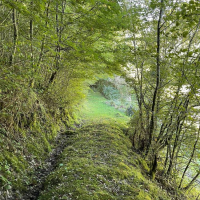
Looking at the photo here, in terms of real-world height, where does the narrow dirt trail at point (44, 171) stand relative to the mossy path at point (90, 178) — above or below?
below

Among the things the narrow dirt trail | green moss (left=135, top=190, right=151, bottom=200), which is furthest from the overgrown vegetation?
the narrow dirt trail

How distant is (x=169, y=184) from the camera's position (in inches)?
239

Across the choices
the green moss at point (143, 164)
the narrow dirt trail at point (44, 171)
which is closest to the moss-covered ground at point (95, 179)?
the narrow dirt trail at point (44, 171)

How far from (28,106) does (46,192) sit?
2635mm

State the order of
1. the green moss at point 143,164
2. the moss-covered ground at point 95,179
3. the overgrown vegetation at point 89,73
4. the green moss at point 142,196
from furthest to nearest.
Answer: the green moss at point 143,164, the green moss at point 142,196, the moss-covered ground at point 95,179, the overgrown vegetation at point 89,73

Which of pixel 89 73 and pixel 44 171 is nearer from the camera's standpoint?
pixel 44 171

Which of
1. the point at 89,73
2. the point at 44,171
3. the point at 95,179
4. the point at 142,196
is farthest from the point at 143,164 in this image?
the point at 89,73

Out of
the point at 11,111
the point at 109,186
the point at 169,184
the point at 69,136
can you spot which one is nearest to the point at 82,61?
the point at 11,111

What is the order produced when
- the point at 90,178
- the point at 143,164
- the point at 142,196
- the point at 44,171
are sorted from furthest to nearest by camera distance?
the point at 143,164 < the point at 44,171 < the point at 90,178 < the point at 142,196

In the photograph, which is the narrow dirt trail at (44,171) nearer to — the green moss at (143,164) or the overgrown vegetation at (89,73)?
the overgrown vegetation at (89,73)

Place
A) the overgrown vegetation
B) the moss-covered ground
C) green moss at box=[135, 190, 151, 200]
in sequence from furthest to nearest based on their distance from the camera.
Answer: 1. green moss at box=[135, 190, 151, 200]
2. the moss-covered ground
3. the overgrown vegetation

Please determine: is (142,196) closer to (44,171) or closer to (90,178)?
(90,178)

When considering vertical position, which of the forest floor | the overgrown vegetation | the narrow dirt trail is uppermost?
the overgrown vegetation

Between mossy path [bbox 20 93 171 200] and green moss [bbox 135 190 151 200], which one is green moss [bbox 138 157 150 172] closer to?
mossy path [bbox 20 93 171 200]
